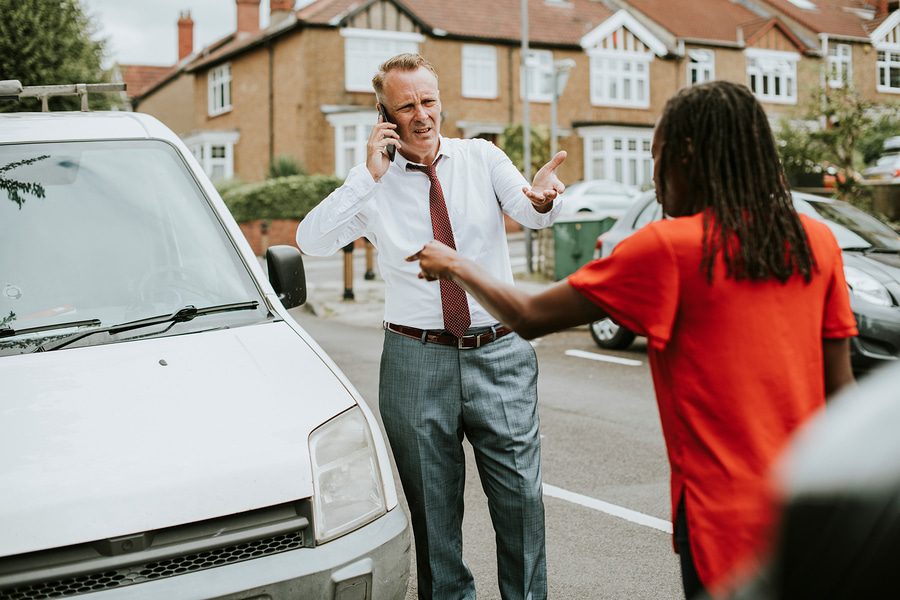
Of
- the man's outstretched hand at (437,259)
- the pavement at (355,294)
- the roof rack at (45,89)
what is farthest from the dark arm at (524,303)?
the pavement at (355,294)

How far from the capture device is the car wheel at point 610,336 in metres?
10.3

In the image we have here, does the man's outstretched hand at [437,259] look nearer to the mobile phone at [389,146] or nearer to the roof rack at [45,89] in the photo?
the mobile phone at [389,146]

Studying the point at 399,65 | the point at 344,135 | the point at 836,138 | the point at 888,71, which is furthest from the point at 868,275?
the point at 888,71

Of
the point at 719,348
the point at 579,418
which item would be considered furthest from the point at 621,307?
the point at 579,418

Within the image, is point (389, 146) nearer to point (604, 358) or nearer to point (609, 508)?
point (609, 508)

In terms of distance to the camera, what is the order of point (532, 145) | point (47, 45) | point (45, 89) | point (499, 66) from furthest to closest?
point (499, 66), point (532, 145), point (47, 45), point (45, 89)

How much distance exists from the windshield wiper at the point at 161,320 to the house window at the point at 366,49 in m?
29.9

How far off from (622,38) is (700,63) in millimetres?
4120

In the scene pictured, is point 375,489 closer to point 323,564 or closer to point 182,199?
point 323,564

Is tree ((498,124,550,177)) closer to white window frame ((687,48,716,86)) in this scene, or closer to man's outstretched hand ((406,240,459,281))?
white window frame ((687,48,716,86))

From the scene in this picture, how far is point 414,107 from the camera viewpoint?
325 cm

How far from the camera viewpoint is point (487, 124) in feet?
114

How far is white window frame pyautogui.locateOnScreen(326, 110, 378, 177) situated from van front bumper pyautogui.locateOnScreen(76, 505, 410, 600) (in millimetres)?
29956

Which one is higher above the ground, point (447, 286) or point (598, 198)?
point (598, 198)
